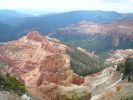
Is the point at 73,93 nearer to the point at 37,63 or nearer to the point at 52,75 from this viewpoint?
→ the point at 52,75

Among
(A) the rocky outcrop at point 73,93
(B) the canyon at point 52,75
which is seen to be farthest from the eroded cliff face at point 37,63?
(A) the rocky outcrop at point 73,93

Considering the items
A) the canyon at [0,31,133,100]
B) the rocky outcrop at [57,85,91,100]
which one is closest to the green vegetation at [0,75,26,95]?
the canyon at [0,31,133,100]

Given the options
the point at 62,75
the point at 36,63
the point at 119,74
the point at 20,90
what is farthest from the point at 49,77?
the point at 20,90

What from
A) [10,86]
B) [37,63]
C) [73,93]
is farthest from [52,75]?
[10,86]

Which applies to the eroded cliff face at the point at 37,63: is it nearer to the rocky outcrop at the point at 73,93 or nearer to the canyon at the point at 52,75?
the canyon at the point at 52,75

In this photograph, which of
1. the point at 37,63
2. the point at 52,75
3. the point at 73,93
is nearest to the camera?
the point at 73,93

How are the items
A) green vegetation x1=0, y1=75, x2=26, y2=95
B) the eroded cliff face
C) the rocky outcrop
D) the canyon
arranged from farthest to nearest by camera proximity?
the eroded cliff face
the canyon
the rocky outcrop
green vegetation x1=0, y1=75, x2=26, y2=95

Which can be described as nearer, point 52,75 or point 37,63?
point 52,75

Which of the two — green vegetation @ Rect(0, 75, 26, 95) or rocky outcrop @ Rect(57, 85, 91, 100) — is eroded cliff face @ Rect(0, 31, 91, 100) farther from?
green vegetation @ Rect(0, 75, 26, 95)
